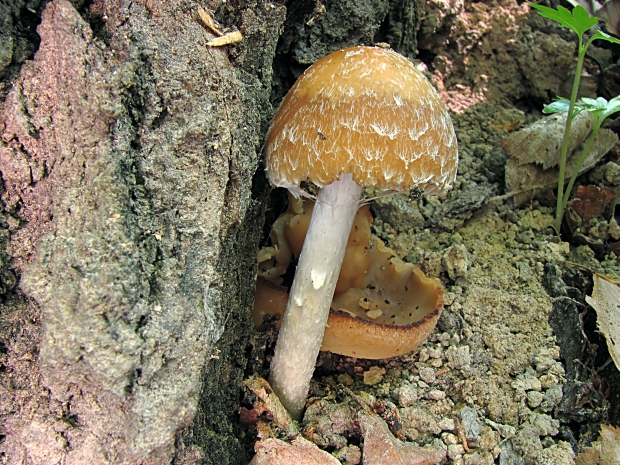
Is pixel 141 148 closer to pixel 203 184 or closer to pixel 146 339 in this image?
pixel 203 184

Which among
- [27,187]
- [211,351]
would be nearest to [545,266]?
[211,351]

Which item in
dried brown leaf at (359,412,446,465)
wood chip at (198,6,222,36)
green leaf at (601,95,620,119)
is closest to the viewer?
wood chip at (198,6,222,36)

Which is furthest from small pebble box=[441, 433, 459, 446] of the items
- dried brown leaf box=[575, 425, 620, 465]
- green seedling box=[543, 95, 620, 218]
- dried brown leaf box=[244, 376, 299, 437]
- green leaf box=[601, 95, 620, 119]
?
green leaf box=[601, 95, 620, 119]

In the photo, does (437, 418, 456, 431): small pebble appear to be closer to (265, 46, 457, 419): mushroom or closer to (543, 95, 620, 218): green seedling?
(265, 46, 457, 419): mushroom

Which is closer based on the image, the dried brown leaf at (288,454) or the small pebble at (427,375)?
the dried brown leaf at (288,454)

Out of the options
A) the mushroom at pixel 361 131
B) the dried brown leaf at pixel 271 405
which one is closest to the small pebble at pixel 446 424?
the dried brown leaf at pixel 271 405

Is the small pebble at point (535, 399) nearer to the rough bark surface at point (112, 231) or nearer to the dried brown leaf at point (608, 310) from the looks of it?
the dried brown leaf at point (608, 310)
